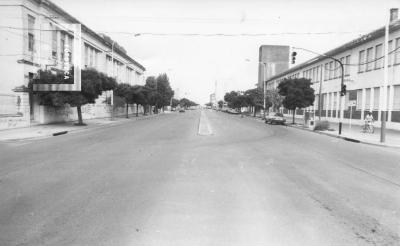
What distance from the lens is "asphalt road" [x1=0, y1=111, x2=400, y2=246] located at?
4.68m

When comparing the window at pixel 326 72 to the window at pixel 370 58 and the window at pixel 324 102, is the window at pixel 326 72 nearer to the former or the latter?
the window at pixel 324 102

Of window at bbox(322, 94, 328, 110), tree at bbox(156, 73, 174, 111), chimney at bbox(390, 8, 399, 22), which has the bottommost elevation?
window at bbox(322, 94, 328, 110)

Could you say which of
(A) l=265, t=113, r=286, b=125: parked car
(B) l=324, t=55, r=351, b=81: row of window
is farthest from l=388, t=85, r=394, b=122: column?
(A) l=265, t=113, r=286, b=125: parked car

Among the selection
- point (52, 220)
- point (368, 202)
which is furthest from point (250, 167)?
point (52, 220)

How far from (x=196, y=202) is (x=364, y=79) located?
3898 centimetres

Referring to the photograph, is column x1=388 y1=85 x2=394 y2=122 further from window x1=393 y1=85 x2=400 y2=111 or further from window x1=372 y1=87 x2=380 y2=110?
window x1=372 y1=87 x2=380 y2=110

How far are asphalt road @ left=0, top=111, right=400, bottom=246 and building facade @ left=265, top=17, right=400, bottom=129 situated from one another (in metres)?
20.3

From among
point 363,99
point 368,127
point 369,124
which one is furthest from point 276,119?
point 369,124

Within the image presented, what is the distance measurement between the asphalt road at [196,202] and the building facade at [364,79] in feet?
66.5

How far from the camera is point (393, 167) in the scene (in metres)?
11.3

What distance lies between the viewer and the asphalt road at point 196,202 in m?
4.68

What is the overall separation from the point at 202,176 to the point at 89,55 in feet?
139

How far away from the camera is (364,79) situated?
39906mm

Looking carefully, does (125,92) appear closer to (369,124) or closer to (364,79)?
(364,79)
